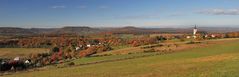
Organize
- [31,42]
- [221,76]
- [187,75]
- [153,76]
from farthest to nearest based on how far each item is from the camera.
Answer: [31,42] < [153,76] < [187,75] < [221,76]

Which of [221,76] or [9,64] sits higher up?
[221,76]

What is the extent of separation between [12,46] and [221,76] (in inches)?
5786

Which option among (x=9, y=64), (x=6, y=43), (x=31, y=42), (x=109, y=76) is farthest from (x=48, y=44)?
(x=109, y=76)

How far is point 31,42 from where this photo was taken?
162m

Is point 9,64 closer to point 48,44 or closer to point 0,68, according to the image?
point 0,68

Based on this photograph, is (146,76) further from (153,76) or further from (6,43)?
(6,43)

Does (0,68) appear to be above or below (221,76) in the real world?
below

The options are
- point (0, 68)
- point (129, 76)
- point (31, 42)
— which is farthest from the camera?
point (31, 42)

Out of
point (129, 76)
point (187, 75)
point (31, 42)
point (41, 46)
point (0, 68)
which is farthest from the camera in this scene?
point (31, 42)

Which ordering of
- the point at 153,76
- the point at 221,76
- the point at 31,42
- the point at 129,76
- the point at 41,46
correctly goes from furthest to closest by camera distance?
the point at 31,42, the point at 41,46, the point at 129,76, the point at 153,76, the point at 221,76

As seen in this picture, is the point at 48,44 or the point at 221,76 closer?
the point at 221,76

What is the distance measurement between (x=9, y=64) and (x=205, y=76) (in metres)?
57.5

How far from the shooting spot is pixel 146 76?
75.2ft

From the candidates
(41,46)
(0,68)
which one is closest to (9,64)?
(0,68)
